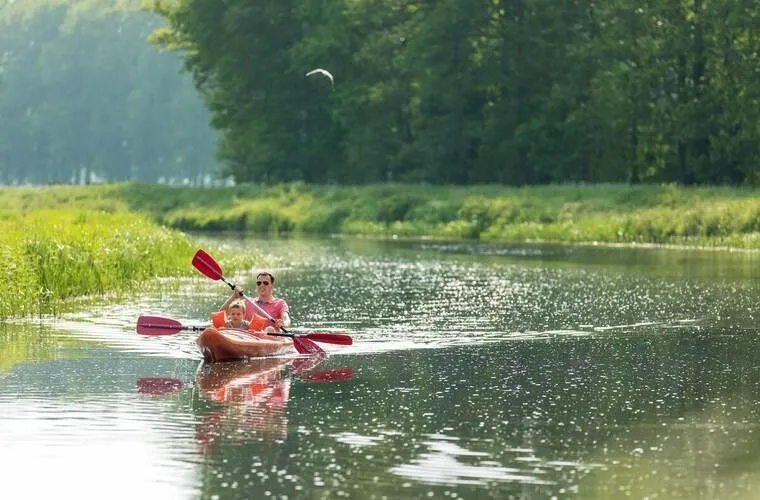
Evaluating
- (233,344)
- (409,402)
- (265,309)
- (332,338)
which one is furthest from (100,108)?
(409,402)

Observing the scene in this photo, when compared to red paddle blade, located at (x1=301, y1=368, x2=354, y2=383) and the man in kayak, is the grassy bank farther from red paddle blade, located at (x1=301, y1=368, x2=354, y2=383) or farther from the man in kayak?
red paddle blade, located at (x1=301, y1=368, x2=354, y2=383)

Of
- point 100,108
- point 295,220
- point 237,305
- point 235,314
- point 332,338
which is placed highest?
point 100,108

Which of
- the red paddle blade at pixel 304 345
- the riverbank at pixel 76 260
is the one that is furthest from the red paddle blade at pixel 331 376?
the riverbank at pixel 76 260

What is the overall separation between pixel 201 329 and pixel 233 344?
1.33m

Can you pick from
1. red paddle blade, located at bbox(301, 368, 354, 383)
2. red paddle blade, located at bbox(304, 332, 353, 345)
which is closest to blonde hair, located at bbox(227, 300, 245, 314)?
red paddle blade, located at bbox(304, 332, 353, 345)

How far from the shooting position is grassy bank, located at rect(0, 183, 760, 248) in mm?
58125

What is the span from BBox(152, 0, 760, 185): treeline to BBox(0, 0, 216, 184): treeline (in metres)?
69.8

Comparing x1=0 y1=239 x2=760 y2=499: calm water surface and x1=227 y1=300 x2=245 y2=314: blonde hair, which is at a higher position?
x1=227 y1=300 x2=245 y2=314: blonde hair

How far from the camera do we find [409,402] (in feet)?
60.7

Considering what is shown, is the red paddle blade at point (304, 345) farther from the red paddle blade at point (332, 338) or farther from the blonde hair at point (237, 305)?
the blonde hair at point (237, 305)

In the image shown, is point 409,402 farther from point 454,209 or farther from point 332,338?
point 454,209

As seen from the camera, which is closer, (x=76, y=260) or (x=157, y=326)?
(x=157, y=326)

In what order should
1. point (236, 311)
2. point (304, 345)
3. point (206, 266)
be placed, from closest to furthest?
1. point (236, 311)
2. point (304, 345)
3. point (206, 266)

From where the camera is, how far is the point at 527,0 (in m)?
75.3
